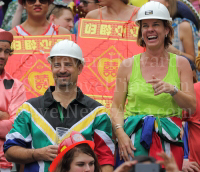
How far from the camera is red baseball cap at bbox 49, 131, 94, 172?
4188 mm

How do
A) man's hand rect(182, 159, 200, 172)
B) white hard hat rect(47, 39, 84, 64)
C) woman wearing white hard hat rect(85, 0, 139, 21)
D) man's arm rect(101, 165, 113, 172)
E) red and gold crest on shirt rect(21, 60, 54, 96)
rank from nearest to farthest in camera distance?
man's arm rect(101, 165, 113, 172) → white hard hat rect(47, 39, 84, 64) → man's hand rect(182, 159, 200, 172) → red and gold crest on shirt rect(21, 60, 54, 96) → woman wearing white hard hat rect(85, 0, 139, 21)

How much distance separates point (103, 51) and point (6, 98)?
5.97 feet

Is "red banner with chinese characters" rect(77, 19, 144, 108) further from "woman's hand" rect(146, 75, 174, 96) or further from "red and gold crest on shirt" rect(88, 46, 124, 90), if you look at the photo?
"woman's hand" rect(146, 75, 174, 96)

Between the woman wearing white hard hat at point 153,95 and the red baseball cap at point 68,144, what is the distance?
544mm

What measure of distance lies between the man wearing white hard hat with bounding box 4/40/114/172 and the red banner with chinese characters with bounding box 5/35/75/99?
1886 millimetres

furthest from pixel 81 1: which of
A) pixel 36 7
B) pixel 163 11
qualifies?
pixel 163 11

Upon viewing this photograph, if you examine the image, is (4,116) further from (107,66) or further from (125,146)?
(107,66)

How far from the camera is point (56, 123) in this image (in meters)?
4.64

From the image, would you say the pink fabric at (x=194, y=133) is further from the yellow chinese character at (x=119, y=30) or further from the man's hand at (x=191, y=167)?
the yellow chinese character at (x=119, y=30)

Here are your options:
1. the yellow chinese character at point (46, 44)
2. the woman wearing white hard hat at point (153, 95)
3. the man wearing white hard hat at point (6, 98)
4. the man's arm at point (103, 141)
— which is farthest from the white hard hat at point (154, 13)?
the yellow chinese character at point (46, 44)

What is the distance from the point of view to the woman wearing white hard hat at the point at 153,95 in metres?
4.69

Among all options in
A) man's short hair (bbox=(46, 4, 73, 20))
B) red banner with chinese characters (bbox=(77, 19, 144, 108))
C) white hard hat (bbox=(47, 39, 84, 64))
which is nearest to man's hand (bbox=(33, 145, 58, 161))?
white hard hat (bbox=(47, 39, 84, 64))

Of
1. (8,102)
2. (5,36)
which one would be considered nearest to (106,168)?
(8,102)

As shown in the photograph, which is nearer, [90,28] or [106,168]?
[106,168]
